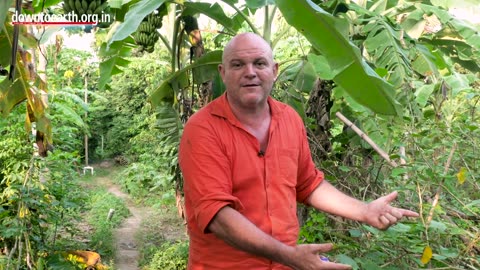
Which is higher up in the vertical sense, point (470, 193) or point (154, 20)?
point (154, 20)

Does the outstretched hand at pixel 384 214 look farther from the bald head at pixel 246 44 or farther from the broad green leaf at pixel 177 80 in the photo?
the broad green leaf at pixel 177 80

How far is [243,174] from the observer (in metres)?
1.56

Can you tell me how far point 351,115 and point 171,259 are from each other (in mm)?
3204

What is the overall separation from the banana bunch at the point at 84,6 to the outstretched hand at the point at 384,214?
4.96 ft

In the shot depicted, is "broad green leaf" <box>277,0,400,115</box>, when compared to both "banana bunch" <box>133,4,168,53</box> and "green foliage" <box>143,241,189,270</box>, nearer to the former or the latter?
"banana bunch" <box>133,4,168,53</box>

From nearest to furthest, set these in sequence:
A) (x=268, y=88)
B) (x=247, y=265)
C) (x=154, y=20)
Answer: (x=247, y=265) → (x=268, y=88) → (x=154, y=20)

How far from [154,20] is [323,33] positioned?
1701 mm

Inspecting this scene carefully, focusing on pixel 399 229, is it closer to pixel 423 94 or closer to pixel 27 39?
pixel 423 94

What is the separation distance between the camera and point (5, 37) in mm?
2922

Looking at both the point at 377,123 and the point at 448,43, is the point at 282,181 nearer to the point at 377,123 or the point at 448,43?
the point at 377,123

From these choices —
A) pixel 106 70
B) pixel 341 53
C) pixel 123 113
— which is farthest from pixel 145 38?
pixel 123 113

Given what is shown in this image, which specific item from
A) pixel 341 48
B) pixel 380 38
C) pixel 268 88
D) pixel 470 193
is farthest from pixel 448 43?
pixel 268 88

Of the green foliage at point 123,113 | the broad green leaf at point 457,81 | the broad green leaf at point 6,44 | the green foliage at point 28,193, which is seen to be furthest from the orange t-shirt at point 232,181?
the green foliage at point 123,113

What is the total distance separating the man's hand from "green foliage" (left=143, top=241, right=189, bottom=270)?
437 cm
